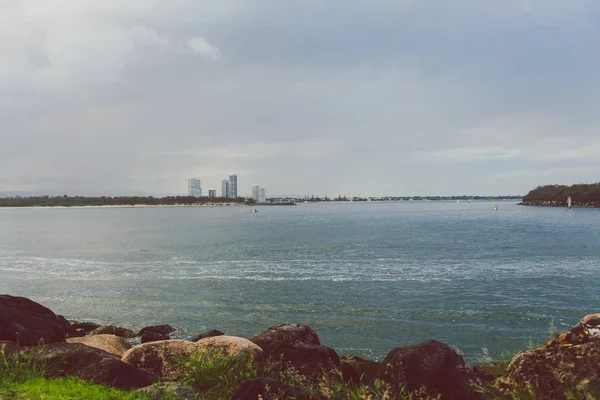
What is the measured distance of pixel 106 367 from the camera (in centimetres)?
887

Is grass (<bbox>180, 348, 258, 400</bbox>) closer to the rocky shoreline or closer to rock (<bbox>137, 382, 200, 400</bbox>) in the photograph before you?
the rocky shoreline

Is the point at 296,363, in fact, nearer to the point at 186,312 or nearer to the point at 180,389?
the point at 180,389

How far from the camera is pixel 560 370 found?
7469 millimetres

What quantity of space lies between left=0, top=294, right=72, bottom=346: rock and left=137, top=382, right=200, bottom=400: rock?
19.6 feet

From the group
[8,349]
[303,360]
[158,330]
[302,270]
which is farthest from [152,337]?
[302,270]

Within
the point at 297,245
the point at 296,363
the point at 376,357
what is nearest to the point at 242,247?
the point at 297,245

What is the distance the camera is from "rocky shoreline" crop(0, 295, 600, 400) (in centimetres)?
742

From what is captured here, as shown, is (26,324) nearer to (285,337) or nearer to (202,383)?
(202,383)

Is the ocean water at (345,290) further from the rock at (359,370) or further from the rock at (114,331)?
the rock at (359,370)

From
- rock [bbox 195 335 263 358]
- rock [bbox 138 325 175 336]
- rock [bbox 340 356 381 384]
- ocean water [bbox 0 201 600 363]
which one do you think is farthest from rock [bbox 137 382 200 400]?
rock [bbox 138 325 175 336]

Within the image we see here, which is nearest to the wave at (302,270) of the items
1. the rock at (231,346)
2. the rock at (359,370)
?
the rock at (359,370)

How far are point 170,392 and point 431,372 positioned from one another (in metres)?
5.30

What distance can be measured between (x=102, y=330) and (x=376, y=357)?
545 inches

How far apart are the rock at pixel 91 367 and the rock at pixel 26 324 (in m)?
3.07
